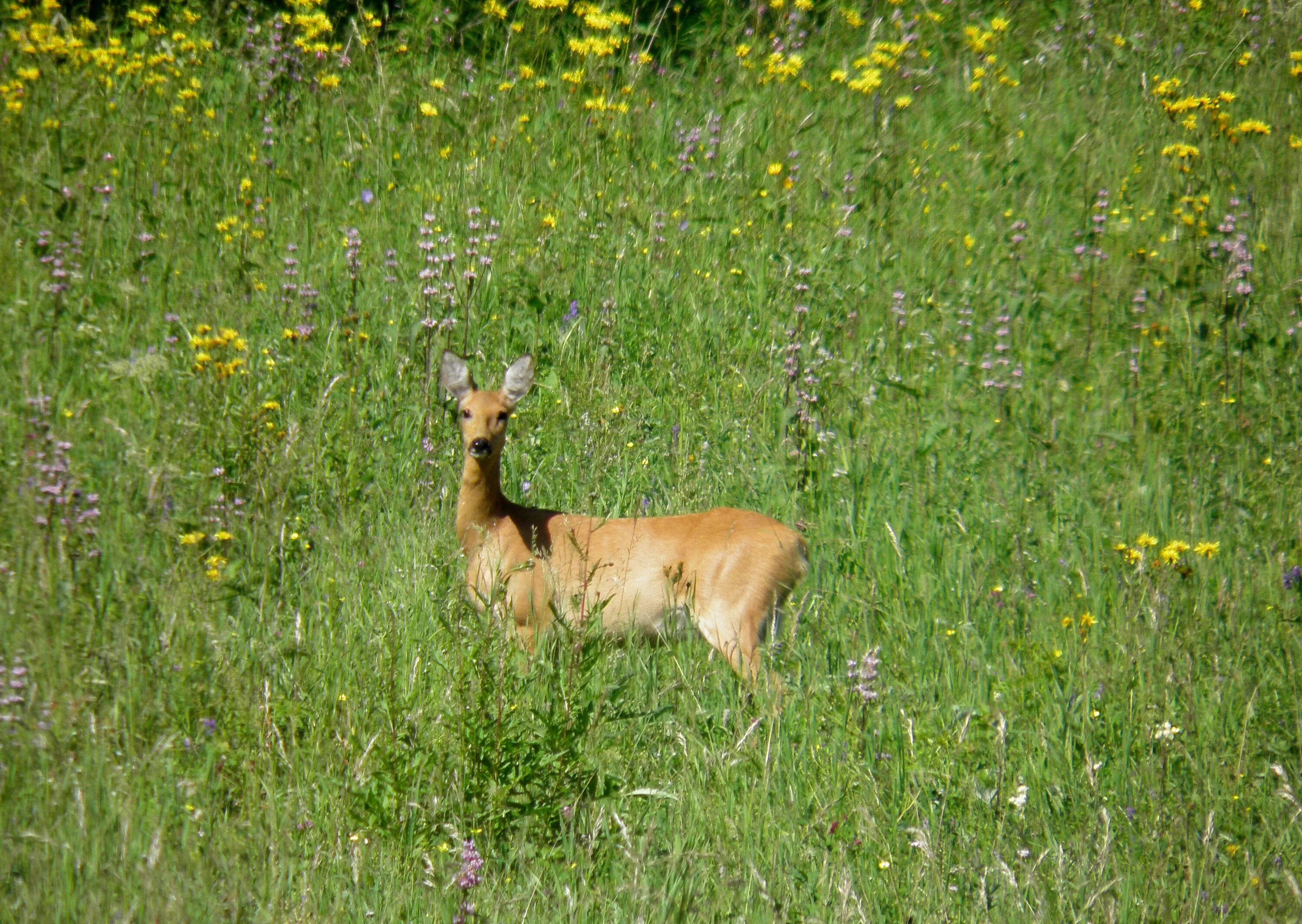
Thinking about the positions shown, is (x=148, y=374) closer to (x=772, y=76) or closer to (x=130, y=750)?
(x=130, y=750)

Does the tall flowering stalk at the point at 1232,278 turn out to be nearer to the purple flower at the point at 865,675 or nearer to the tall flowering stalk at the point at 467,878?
the purple flower at the point at 865,675

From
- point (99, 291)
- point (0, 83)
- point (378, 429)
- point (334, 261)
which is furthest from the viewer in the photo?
point (0, 83)

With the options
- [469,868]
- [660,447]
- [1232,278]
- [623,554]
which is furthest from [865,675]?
[1232,278]

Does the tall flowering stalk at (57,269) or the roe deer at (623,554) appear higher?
the tall flowering stalk at (57,269)

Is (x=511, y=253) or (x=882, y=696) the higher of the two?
(x=511, y=253)

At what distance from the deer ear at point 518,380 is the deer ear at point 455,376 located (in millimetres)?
161

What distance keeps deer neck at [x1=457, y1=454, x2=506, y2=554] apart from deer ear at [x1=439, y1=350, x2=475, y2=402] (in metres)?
0.29

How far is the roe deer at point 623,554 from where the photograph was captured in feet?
16.6

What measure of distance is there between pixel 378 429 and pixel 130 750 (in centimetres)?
259

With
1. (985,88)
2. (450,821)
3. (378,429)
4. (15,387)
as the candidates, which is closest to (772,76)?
(985,88)

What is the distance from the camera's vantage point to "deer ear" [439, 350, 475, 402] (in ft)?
18.0

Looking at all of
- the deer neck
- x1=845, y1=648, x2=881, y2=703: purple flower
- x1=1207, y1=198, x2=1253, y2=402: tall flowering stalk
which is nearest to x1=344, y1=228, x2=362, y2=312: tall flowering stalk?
the deer neck

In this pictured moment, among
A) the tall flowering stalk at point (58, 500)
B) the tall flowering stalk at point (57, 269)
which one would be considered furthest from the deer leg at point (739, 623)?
the tall flowering stalk at point (57, 269)

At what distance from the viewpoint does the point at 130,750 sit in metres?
2.88
